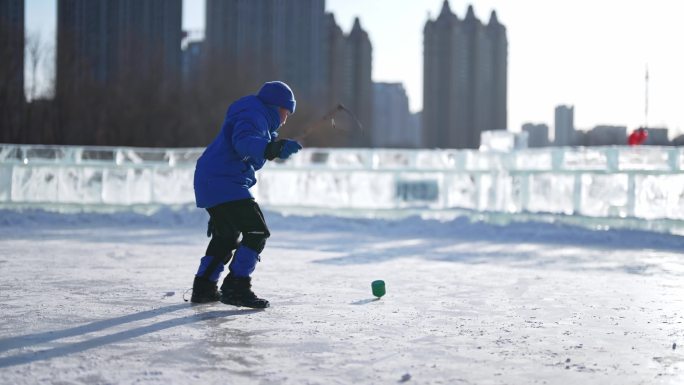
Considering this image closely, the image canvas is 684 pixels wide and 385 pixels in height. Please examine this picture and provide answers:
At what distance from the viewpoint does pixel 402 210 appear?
1264 cm

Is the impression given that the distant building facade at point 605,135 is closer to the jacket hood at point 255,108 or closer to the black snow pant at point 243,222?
the jacket hood at point 255,108

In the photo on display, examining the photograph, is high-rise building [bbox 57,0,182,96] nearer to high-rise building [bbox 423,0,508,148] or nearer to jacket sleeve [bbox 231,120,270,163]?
jacket sleeve [bbox 231,120,270,163]

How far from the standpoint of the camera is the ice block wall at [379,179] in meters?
11.3

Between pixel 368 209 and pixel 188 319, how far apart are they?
855 centimetres

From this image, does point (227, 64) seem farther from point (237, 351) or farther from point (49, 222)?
point (237, 351)

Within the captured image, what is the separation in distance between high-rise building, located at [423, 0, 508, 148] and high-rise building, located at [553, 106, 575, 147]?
14309mm

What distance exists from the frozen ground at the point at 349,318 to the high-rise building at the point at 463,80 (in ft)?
335

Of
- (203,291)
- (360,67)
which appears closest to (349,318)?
(203,291)

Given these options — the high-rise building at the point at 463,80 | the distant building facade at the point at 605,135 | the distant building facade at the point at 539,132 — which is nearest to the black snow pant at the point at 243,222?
the distant building facade at the point at 605,135

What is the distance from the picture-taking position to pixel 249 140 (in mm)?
4480

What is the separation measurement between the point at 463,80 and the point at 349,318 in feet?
354

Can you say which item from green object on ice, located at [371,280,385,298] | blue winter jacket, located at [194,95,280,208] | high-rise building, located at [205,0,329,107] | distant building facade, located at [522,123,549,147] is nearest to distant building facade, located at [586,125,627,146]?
distant building facade, located at [522,123,549,147]

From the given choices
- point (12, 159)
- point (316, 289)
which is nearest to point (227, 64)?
point (12, 159)

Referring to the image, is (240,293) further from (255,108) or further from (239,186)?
(255,108)
